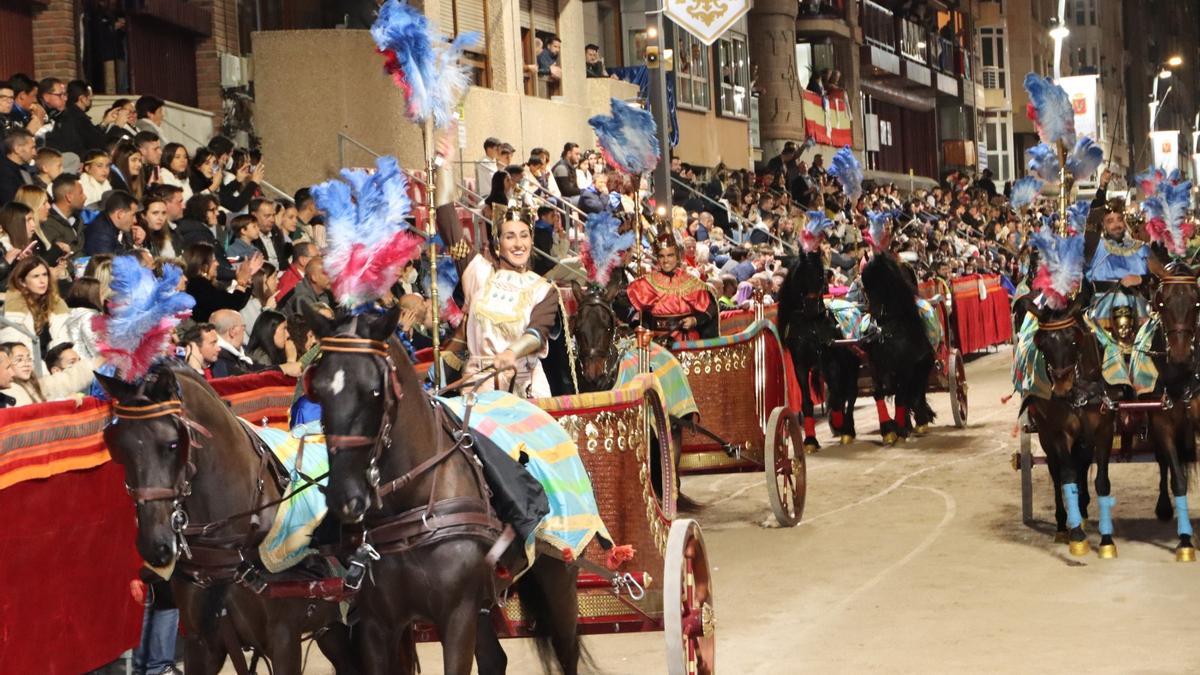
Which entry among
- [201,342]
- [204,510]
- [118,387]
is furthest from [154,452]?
[201,342]

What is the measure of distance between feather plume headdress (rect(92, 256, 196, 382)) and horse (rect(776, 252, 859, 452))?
12.9 m

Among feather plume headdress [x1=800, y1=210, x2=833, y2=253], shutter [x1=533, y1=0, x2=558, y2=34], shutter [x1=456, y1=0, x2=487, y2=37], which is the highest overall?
shutter [x1=533, y1=0, x2=558, y2=34]

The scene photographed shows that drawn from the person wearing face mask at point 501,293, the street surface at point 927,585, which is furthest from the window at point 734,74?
the person wearing face mask at point 501,293

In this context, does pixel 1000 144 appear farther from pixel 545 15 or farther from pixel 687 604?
pixel 687 604

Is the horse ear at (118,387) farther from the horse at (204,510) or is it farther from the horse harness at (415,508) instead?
the horse harness at (415,508)

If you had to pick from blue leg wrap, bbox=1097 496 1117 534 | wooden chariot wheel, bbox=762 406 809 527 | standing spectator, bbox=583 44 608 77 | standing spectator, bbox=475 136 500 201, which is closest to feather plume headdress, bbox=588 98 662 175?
wooden chariot wheel, bbox=762 406 809 527

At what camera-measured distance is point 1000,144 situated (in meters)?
77.8

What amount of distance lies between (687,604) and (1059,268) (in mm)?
4857

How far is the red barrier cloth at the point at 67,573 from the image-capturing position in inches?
323

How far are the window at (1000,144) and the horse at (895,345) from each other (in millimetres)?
58957

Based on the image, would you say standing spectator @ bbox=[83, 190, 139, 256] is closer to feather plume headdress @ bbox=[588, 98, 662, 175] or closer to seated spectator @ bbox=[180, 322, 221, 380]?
seated spectator @ bbox=[180, 322, 221, 380]

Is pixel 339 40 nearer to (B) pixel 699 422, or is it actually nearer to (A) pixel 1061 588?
(B) pixel 699 422

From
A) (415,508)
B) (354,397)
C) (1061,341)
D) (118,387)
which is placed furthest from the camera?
(1061,341)

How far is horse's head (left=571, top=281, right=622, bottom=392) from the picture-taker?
11297mm
